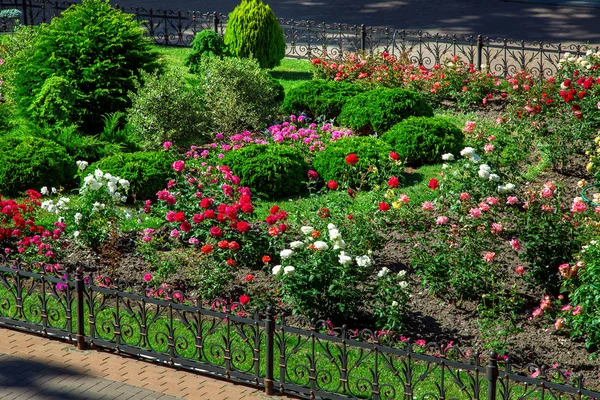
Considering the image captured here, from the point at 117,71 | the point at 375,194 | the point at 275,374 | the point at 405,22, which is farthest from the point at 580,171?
the point at 405,22

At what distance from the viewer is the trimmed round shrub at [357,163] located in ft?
35.2

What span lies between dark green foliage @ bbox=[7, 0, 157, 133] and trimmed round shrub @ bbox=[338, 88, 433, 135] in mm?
3015

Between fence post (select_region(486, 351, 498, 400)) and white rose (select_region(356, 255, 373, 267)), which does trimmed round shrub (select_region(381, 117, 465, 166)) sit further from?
fence post (select_region(486, 351, 498, 400))

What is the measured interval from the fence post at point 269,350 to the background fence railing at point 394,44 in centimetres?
966

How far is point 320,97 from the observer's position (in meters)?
13.6

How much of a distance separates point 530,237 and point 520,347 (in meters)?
1.04

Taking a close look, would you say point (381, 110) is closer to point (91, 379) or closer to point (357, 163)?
point (357, 163)

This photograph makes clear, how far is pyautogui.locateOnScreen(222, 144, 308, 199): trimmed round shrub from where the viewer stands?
10.7 metres

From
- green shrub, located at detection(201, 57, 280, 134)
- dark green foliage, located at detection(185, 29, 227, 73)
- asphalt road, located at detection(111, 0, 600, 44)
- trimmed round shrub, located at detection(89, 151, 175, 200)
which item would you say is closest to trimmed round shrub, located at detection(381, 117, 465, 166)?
green shrub, located at detection(201, 57, 280, 134)

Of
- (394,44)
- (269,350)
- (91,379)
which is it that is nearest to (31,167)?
(91,379)

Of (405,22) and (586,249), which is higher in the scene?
(405,22)

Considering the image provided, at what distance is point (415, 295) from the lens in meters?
8.20

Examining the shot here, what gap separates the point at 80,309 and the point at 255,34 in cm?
962

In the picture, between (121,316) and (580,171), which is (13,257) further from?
(580,171)
